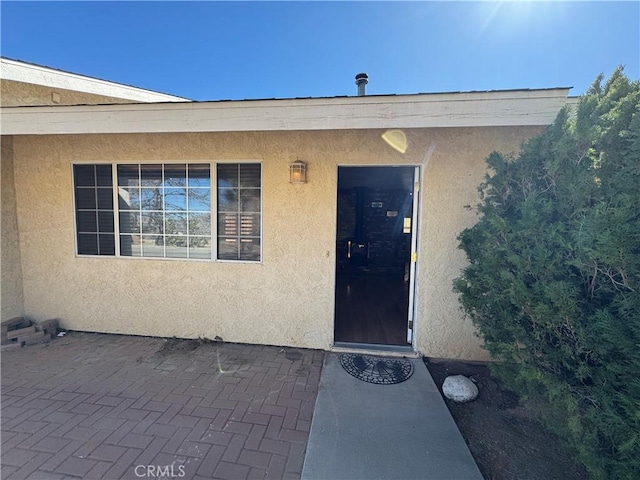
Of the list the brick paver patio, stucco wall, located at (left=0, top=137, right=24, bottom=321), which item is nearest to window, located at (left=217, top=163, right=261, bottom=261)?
the brick paver patio

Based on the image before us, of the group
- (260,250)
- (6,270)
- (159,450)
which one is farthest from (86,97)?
(159,450)

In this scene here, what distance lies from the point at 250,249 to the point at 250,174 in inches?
40.1

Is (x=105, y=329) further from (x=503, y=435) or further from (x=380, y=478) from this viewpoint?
(x=503, y=435)

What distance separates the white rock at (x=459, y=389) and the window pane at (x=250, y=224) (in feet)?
9.37

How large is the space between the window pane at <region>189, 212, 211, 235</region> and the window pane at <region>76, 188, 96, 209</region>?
154cm

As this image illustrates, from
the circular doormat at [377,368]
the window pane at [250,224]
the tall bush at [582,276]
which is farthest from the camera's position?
the window pane at [250,224]

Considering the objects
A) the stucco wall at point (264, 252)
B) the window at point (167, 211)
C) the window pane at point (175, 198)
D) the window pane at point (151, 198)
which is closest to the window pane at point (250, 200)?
the window at point (167, 211)

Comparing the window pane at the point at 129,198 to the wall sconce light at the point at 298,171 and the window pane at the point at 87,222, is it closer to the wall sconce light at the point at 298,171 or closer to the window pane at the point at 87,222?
the window pane at the point at 87,222

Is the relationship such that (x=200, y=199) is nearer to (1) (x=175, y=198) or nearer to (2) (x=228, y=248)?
(1) (x=175, y=198)

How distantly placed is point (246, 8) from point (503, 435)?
675 cm

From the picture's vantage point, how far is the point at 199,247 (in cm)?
393

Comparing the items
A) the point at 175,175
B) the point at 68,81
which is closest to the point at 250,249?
the point at 175,175

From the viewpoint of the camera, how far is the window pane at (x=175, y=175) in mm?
3835

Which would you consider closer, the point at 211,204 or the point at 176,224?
the point at 211,204
